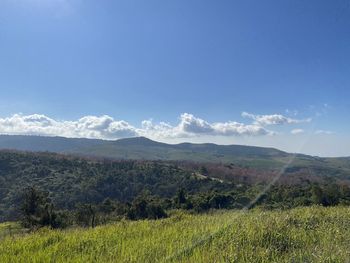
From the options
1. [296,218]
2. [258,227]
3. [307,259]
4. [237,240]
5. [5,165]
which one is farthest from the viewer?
[5,165]

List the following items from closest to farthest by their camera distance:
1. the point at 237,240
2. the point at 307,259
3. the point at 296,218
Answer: the point at 307,259 → the point at 237,240 → the point at 296,218

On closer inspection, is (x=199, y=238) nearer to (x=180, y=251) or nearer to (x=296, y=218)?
(x=180, y=251)

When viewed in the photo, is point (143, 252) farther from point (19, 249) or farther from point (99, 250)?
point (19, 249)

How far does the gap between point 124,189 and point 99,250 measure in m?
109

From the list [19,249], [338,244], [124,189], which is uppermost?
[338,244]

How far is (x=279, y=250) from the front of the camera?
5727 mm

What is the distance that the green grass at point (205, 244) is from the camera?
5316 mm

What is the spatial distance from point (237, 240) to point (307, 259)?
48.6 inches

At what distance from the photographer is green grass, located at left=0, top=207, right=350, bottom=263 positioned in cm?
532

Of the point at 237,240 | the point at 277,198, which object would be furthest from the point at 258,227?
the point at 277,198

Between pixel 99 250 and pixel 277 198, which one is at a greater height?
pixel 99 250

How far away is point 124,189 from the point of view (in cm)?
11281

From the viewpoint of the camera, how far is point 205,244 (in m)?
6.05

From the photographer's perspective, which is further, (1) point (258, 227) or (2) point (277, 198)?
(2) point (277, 198)
